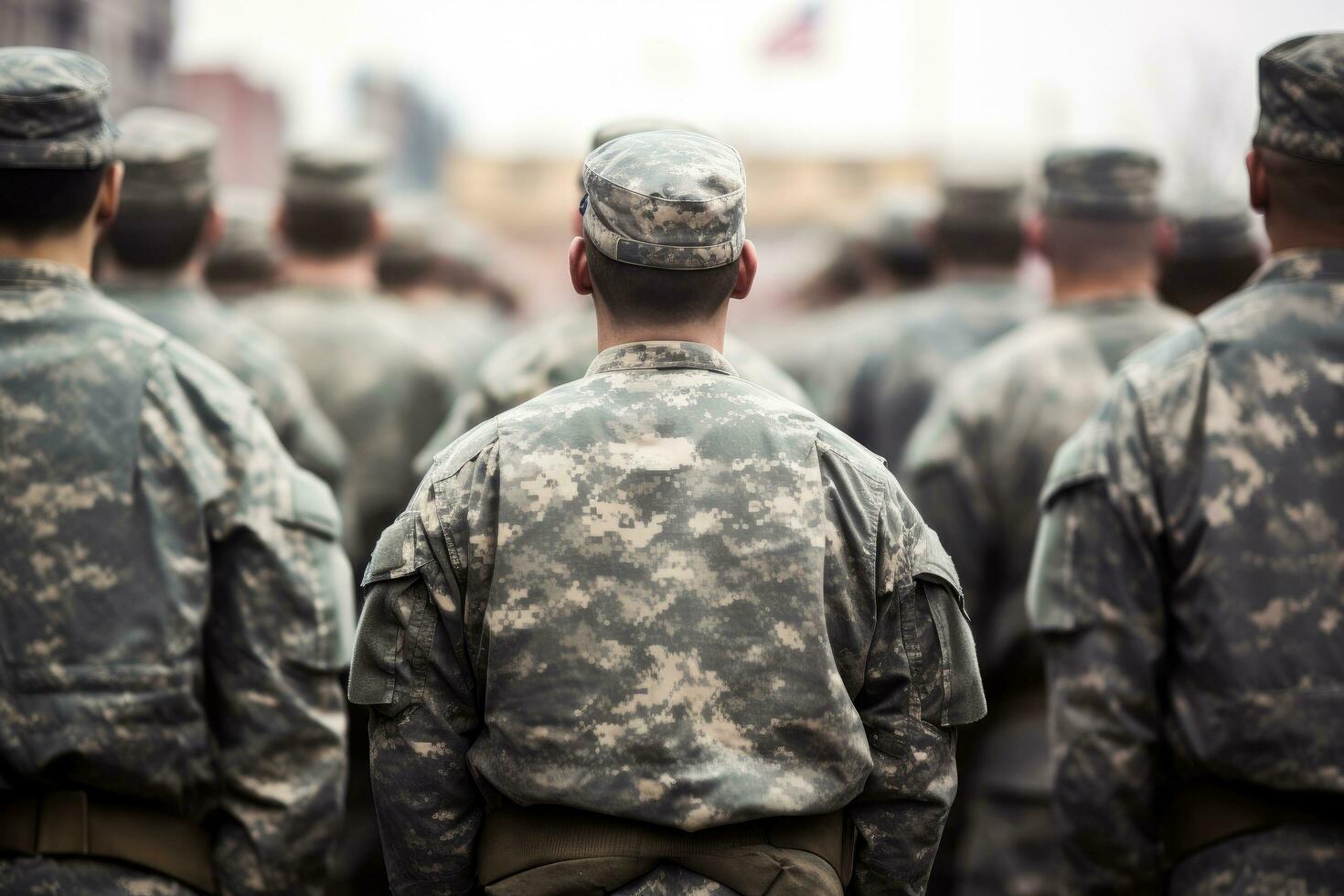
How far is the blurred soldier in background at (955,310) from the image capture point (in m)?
7.07

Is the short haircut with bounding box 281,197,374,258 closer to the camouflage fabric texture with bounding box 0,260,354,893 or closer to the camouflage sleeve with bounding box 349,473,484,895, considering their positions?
the camouflage fabric texture with bounding box 0,260,354,893

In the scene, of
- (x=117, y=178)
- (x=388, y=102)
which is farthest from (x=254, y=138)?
(x=117, y=178)

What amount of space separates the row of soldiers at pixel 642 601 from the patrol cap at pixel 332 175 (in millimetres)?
2079

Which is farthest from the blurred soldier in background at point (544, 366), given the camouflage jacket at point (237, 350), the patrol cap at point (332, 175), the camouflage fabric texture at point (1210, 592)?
the patrol cap at point (332, 175)

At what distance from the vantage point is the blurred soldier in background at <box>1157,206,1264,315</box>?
6.31 meters

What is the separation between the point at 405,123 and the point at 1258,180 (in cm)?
5969

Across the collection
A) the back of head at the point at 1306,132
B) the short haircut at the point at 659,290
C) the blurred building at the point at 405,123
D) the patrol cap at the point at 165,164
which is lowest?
the blurred building at the point at 405,123

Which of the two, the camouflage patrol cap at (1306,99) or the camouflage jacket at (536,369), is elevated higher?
the camouflage patrol cap at (1306,99)

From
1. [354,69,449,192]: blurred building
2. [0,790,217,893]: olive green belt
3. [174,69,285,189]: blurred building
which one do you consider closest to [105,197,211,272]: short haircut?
[0,790,217,893]: olive green belt

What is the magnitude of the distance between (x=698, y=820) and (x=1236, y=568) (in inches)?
55.1

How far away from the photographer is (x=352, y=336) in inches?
266

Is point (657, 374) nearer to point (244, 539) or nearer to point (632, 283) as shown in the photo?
point (632, 283)

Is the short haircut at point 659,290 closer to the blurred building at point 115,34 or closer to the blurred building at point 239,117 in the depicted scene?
the blurred building at point 115,34

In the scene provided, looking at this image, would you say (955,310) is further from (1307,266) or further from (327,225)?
(1307,266)
